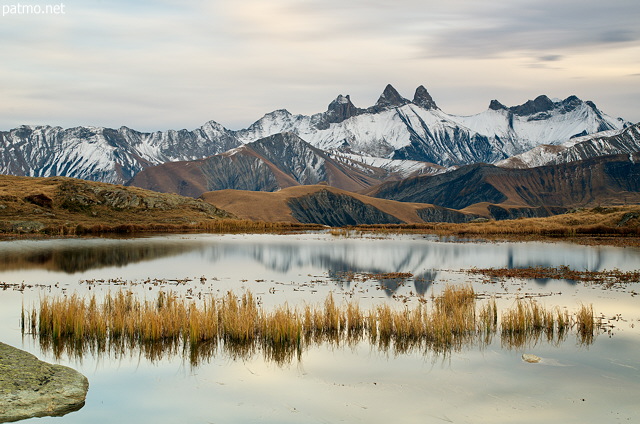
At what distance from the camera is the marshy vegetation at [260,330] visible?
21.9 meters

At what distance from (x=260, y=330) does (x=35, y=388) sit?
27.7ft

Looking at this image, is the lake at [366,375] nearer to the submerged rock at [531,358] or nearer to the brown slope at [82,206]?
the submerged rock at [531,358]

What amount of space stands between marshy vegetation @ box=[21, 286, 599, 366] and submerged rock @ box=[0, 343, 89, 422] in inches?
100

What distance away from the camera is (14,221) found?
83.6 metres

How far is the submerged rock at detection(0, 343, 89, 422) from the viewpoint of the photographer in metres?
15.9

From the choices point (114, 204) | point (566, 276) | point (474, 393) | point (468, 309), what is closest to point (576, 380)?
point (474, 393)

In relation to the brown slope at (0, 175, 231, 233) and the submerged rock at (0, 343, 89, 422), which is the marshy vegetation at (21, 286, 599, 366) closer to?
the submerged rock at (0, 343, 89, 422)

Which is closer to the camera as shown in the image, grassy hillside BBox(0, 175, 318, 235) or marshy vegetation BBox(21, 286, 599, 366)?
marshy vegetation BBox(21, 286, 599, 366)

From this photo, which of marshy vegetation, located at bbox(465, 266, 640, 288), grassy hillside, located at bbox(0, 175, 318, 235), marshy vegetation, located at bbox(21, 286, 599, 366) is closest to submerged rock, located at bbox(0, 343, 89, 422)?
marshy vegetation, located at bbox(21, 286, 599, 366)

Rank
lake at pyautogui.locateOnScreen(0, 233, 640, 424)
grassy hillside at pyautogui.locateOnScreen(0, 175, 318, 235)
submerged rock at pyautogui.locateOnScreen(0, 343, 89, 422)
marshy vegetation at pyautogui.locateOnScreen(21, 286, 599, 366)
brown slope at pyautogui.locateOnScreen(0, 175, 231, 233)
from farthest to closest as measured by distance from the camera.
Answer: brown slope at pyautogui.locateOnScreen(0, 175, 231, 233)
grassy hillside at pyautogui.locateOnScreen(0, 175, 318, 235)
marshy vegetation at pyautogui.locateOnScreen(21, 286, 599, 366)
lake at pyautogui.locateOnScreen(0, 233, 640, 424)
submerged rock at pyautogui.locateOnScreen(0, 343, 89, 422)

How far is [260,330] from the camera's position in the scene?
23.4 metres

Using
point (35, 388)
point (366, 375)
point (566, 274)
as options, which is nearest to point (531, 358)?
point (366, 375)

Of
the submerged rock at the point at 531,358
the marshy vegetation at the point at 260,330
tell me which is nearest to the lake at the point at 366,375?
the submerged rock at the point at 531,358

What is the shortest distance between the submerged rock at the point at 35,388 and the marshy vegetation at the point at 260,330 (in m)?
2.55
